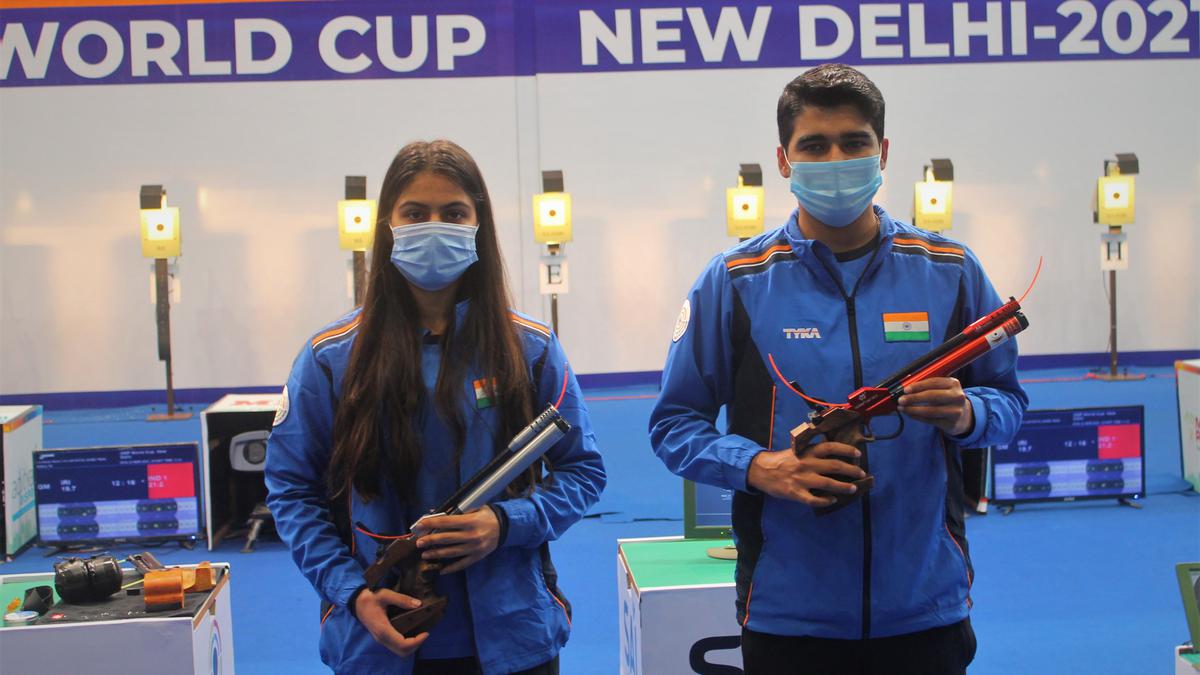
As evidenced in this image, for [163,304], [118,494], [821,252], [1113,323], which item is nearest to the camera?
[821,252]

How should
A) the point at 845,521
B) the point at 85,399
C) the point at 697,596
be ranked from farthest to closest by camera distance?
1. the point at 85,399
2. the point at 697,596
3. the point at 845,521

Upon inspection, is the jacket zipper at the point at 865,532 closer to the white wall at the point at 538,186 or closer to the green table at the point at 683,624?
the green table at the point at 683,624

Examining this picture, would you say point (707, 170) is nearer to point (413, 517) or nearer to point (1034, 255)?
point (1034, 255)

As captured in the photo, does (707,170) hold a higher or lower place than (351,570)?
higher

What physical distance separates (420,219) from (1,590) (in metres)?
2.12

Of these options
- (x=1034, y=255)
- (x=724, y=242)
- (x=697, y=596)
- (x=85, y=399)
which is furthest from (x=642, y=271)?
(x=697, y=596)

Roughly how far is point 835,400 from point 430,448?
0.73 m

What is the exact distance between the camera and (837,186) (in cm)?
186

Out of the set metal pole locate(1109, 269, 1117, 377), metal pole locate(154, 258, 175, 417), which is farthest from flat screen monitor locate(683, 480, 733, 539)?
metal pole locate(1109, 269, 1117, 377)

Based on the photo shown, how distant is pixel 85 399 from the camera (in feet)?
34.8

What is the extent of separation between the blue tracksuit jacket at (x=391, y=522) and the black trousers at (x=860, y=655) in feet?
1.35

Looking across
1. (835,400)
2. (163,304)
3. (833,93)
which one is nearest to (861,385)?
(835,400)

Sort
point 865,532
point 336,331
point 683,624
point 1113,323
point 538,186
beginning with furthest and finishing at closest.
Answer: point 538,186 → point 1113,323 → point 683,624 → point 336,331 → point 865,532

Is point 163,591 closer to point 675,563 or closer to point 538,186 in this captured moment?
point 675,563
